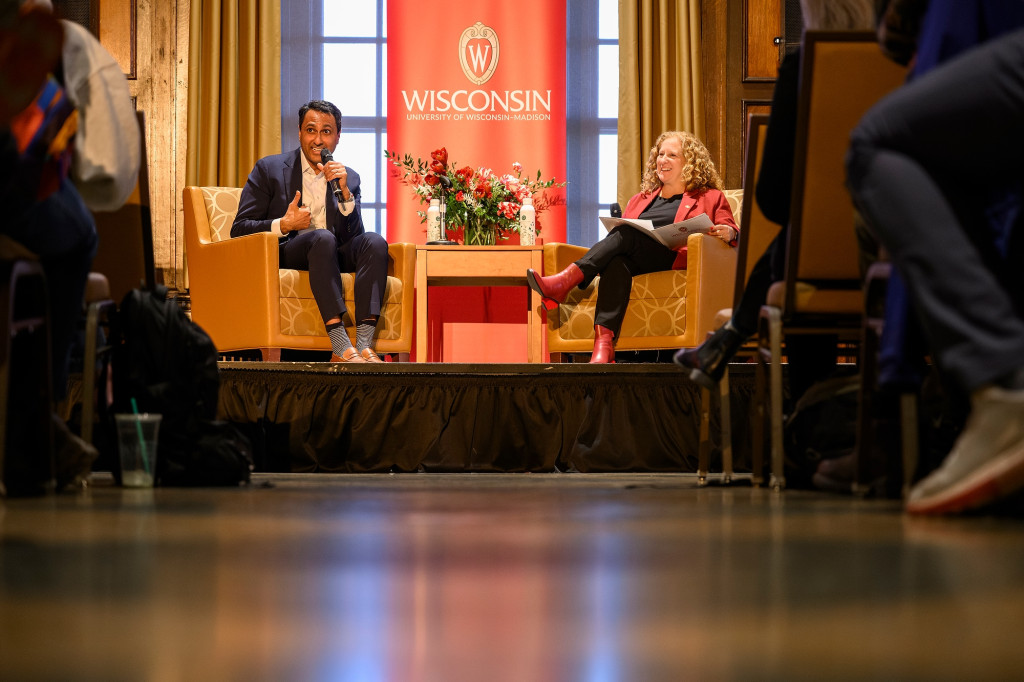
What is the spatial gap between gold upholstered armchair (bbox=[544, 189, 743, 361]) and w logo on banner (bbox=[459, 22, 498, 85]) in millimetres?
1965

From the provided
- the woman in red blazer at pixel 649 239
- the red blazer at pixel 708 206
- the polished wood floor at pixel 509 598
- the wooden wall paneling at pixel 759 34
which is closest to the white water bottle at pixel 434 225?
the woman in red blazer at pixel 649 239

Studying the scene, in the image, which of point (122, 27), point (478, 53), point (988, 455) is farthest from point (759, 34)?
point (988, 455)

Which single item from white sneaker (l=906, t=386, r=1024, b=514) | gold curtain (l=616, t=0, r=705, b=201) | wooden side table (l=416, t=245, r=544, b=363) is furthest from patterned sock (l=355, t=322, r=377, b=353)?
white sneaker (l=906, t=386, r=1024, b=514)

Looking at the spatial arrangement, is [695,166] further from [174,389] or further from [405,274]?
[174,389]

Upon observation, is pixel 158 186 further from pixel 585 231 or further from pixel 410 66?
pixel 585 231

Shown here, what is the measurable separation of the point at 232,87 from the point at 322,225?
1.66 meters

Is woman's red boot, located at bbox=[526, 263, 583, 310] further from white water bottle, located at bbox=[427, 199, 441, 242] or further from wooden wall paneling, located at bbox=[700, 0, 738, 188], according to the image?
wooden wall paneling, located at bbox=[700, 0, 738, 188]

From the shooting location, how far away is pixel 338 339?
3791 mm

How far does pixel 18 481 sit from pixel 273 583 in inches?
41.7

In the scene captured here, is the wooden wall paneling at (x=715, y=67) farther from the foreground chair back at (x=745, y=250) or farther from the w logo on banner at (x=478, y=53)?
the foreground chair back at (x=745, y=250)

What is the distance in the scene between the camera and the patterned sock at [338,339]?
3.79 m

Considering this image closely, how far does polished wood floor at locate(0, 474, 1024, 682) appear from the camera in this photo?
0.45m

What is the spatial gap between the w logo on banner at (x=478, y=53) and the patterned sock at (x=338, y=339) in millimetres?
2212

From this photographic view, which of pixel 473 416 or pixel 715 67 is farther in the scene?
pixel 715 67
